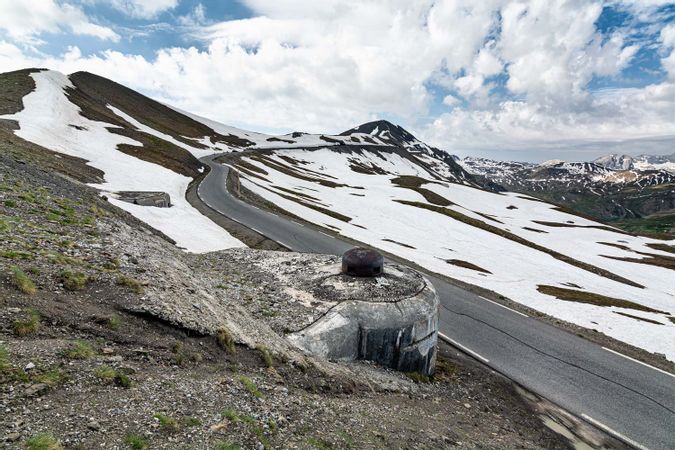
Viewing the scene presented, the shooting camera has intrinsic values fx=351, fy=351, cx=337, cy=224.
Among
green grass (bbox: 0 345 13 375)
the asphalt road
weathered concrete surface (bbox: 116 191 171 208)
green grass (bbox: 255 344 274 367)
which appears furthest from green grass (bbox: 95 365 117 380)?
weathered concrete surface (bbox: 116 191 171 208)

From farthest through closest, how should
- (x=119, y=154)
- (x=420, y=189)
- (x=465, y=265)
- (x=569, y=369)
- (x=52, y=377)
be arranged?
1. (x=420, y=189)
2. (x=119, y=154)
3. (x=465, y=265)
4. (x=569, y=369)
5. (x=52, y=377)

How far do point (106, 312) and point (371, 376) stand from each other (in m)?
8.78

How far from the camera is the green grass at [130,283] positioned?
9.59m

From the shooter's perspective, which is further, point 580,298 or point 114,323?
point 580,298

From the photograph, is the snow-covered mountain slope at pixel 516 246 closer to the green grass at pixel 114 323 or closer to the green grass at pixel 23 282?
the green grass at pixel 114 323

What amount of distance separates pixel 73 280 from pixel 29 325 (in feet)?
6.88

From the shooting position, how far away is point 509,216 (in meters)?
96.3

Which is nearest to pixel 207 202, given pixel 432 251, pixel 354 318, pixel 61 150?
pixel 61 150

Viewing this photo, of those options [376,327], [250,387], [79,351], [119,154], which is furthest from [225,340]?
[119,154]

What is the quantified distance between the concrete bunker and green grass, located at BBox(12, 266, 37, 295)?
7.43 m

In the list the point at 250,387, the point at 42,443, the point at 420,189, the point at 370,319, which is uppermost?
the point at 42,443

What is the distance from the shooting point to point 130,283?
9688 millimetres

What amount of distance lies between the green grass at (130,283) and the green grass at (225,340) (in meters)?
2.42

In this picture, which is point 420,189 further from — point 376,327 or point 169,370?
point 169,370
